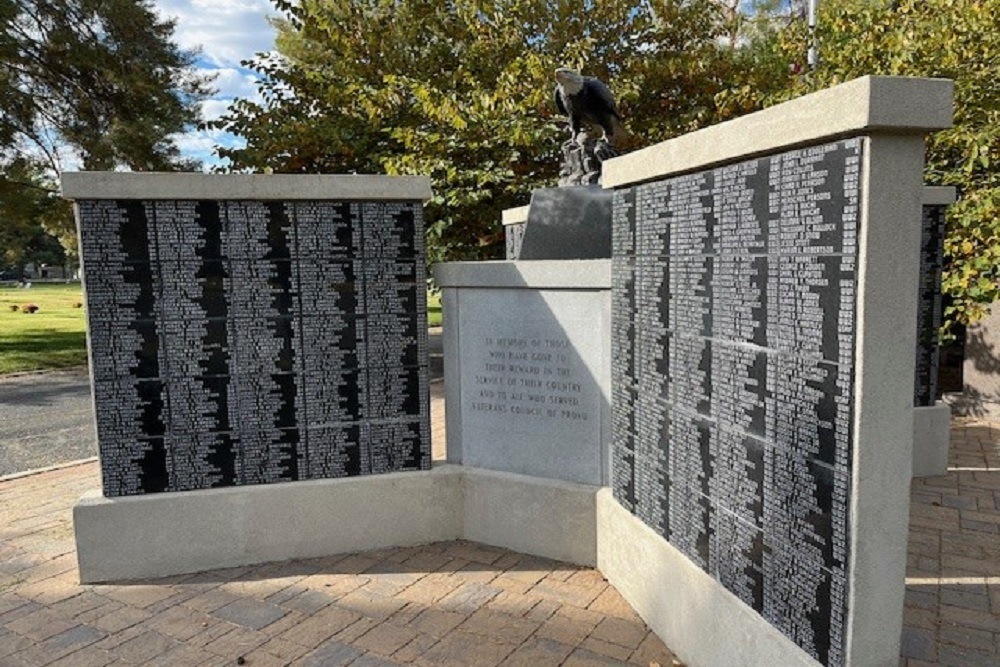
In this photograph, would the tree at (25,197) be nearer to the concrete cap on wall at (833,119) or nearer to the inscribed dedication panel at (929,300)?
the concrete cap on wall at (833,119)

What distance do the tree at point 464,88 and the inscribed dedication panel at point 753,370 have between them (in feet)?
21.1

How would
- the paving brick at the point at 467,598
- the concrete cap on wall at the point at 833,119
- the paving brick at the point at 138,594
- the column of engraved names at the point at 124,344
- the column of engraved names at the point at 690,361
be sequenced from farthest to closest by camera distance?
1. the column of engraved names at the point at 124,344
2. the paving brick at the point at 138,594
3. the paving brick at the point at 467,598
4. the column of engraved names at the point at 690,361
5. the concrete cap on wall at the point at 833,119

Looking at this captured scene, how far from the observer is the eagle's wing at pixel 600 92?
5.37 metres

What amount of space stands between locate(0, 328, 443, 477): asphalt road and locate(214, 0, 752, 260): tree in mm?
3195

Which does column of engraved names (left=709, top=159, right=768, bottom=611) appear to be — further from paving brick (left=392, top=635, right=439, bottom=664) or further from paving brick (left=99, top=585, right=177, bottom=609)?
paving brick (left=99, top=585, right=177, bottom=609)

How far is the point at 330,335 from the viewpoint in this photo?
4.61 meters

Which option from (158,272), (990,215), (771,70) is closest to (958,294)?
(990,215)

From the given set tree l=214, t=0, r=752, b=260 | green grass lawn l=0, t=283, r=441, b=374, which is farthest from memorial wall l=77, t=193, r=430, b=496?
tree l=214, t=0, r=752, b=260

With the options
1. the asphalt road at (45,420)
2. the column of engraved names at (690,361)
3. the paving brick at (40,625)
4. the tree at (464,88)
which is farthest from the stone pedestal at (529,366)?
the tree at (464,88)

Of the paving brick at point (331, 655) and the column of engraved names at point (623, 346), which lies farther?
the column of engraved names at point (623, 346)

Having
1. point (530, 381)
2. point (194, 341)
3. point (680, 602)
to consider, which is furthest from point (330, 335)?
point (680, 602)

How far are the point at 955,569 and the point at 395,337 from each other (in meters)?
3.97

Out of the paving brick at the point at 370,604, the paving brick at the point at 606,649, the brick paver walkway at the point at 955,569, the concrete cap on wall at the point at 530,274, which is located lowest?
the paving brick at the point at 606,649

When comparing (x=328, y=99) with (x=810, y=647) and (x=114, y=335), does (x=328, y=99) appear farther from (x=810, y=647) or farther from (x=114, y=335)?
(x=810, y=647)
